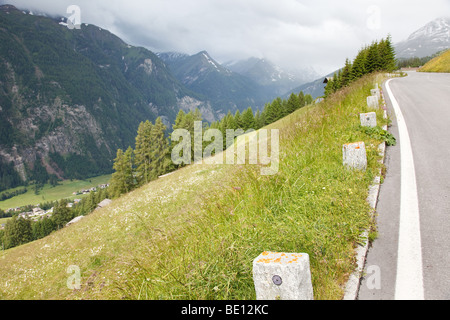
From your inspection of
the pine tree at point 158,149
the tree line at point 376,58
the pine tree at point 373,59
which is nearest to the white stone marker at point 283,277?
the tree line at point 376,58

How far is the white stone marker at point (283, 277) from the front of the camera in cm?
236

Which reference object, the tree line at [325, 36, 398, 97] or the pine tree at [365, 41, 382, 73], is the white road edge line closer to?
the tree line at [325, 36, 398, 97]

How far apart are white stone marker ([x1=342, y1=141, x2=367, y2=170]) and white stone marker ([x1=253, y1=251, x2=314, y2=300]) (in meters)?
3.69

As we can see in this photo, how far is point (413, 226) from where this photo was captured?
13.0ft

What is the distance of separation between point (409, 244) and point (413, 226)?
524mm

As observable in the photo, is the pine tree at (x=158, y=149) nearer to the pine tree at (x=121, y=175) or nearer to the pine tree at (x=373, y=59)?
the pine tree at (x=121, y=175)

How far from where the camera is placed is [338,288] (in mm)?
2910

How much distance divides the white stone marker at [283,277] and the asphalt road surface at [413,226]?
3.30ft

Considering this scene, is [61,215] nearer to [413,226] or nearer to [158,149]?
[158,149]

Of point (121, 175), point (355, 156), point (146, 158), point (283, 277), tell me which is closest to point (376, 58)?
point (355, 156)

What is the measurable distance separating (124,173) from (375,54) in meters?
48.7
